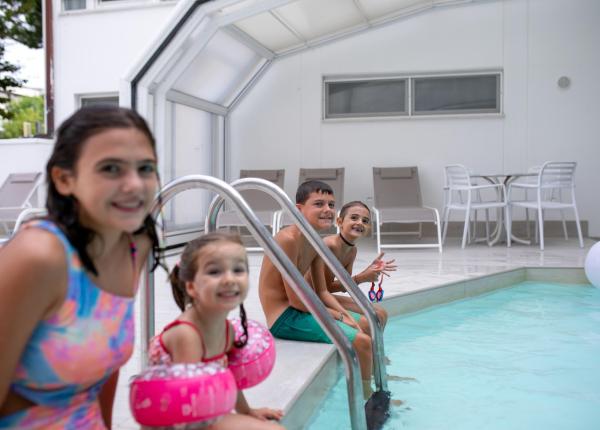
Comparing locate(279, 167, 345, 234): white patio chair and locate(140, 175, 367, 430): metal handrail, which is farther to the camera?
locate(279, 167, 345, 234): white patio chair

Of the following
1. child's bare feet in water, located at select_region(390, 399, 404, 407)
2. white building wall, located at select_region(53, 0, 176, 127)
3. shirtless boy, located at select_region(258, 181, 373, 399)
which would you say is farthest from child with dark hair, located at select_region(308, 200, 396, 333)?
white building wall, located at select_region(53, 0, 176, 127)

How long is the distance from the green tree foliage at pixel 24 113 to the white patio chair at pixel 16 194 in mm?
24661

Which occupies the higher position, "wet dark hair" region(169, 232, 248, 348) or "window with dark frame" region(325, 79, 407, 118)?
"window with dark frame" region(325, 79, 407, 118)

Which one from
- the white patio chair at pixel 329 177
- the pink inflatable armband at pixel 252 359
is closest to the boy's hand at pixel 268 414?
the pink inflatable armband at pixel 252 359

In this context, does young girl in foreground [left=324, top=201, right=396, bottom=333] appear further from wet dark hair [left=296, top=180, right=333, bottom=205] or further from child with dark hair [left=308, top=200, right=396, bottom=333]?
wet dark hair [left=296, top=180, right=333, bottom=205]

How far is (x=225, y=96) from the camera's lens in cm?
931

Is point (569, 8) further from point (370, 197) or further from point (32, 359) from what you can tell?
point (32, 359)

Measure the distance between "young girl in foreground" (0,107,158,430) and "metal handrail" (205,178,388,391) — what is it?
3.49ft

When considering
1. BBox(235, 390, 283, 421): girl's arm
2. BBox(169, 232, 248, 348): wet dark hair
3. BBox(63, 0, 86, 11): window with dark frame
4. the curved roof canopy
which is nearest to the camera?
BBox(169, 232, 248, 348): wet dark hair

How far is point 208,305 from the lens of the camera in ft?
5.21

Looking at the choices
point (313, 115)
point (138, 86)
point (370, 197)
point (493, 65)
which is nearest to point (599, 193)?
point (493, 65)

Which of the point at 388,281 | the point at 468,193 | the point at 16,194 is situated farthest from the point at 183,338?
the point at 16,194

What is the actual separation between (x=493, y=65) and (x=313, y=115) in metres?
2.83

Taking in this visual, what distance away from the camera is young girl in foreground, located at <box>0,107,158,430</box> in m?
1.07
